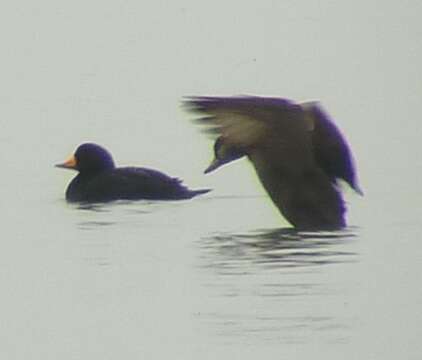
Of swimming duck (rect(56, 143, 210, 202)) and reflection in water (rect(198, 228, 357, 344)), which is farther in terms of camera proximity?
swimming duck (rect(56, 143, 210, 202))

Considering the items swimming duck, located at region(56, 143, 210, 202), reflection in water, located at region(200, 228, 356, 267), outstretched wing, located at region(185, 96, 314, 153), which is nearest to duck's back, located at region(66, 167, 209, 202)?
swimming duck, located at region(56, 143, 210, 202)

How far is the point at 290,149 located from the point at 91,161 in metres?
2.39

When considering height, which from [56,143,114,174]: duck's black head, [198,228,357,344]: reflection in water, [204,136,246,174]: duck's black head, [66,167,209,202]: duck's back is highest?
[204,136,246,174]: duck's black head

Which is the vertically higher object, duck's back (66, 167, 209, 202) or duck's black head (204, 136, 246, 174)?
duck's black head (204, 136, 246, 174)

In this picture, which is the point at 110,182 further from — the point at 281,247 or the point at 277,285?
the point at 277,285

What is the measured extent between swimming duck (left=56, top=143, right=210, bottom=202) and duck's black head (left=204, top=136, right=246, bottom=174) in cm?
88

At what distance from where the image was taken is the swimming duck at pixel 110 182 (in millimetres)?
11211

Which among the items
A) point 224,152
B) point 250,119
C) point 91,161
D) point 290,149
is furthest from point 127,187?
point 250,119

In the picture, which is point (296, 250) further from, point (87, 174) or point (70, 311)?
point (87, 174)

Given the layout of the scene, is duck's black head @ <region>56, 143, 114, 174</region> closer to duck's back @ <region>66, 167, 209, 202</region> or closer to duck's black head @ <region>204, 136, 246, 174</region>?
duck's back @ <region>66, 167, 209, 202</region>

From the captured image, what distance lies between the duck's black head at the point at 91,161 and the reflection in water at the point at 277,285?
1.96 meters

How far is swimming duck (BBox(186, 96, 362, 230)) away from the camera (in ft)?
31.0

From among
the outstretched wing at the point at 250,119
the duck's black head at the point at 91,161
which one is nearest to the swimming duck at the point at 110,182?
the duck's black head at the point at 91,161

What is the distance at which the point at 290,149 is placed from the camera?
9.73 metres
